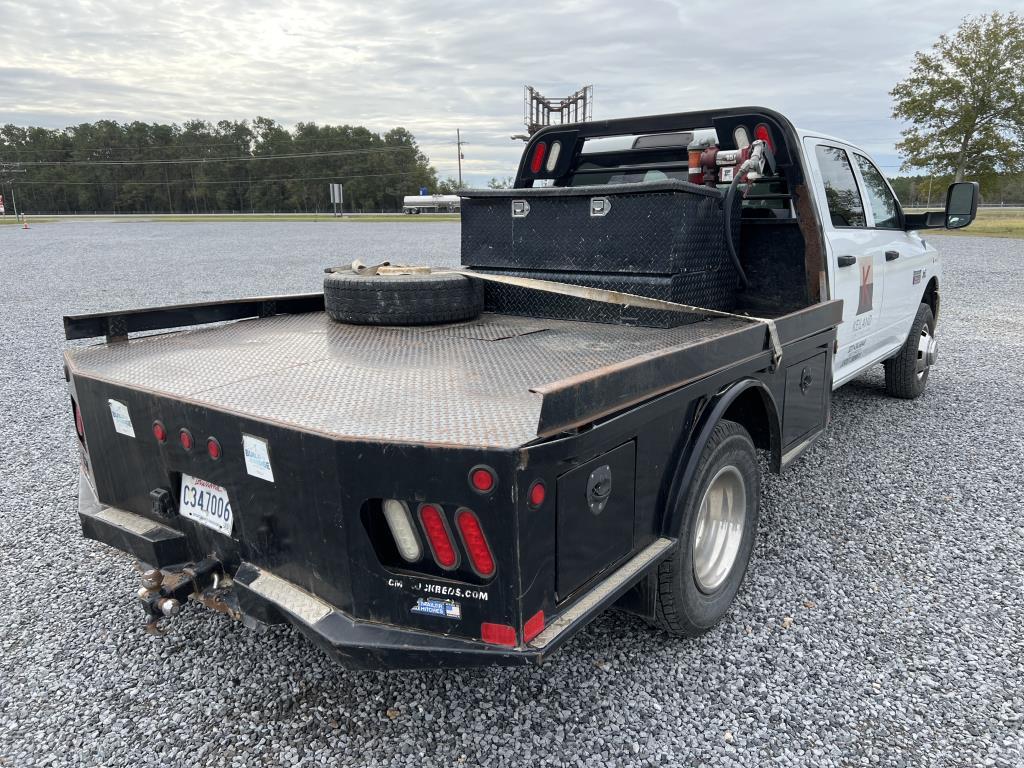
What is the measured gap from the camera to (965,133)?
32.4 metres

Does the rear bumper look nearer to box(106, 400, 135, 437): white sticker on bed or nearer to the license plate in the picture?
the license plate

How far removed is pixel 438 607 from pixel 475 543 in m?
0.22

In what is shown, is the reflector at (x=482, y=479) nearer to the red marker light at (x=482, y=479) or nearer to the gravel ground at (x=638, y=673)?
the red marker light at (x=482, y=479)

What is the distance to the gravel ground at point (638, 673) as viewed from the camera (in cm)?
232

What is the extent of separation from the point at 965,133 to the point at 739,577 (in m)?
36.9

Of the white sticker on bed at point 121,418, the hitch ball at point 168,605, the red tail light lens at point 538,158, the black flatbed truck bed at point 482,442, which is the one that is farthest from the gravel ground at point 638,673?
the red tail light lens at point 538,158

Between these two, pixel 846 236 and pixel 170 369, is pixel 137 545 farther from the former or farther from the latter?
pixel 846 236

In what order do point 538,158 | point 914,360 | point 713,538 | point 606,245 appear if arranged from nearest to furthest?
point 713,538
point 606,245
point 538,158
point 914,360

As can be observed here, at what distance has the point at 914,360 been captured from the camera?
609 centimetres

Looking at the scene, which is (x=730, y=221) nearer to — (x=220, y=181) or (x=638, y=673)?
(x=638, y=673)

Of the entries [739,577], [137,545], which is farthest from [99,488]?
[739,577]

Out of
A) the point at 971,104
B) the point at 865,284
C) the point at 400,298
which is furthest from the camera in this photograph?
the point at 971,104

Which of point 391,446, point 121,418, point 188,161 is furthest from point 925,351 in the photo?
point 188,161

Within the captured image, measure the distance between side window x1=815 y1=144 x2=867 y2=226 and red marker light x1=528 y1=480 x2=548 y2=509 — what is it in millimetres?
3358
